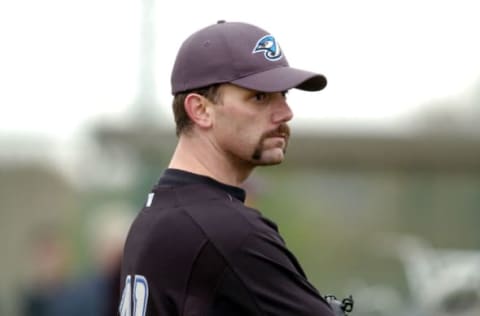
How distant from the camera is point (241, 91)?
4219 millimetres

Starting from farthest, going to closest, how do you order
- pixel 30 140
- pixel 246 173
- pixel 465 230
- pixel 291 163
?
1. pixel 30 140
2. pixel 291 163
3. pixel 465 230
4. pixel 246 173

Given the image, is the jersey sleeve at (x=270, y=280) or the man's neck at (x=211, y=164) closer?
the jersey sleeve at (x=270, y=280)

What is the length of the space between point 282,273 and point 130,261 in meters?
0.53

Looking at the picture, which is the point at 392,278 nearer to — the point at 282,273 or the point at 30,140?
the point at 282,273

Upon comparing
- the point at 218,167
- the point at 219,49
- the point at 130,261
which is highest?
the point at 219,49

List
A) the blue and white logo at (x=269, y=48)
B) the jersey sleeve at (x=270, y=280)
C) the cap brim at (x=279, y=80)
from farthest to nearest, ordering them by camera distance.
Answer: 1. the blue and white logo at (x=269, y=48)
2. the cap brim at (x=279, y=80)
3. the jersey sleeve at (x=270, y=280)

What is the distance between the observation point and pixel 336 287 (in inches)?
521

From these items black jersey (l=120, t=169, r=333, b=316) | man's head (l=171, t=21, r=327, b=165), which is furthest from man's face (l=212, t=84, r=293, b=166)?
black jersey (l=120, t=169, r=333, b=316)

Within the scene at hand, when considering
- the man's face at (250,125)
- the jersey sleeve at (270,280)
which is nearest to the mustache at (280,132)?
the man's face at (250,125)

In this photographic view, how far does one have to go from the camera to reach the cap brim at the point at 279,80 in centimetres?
418

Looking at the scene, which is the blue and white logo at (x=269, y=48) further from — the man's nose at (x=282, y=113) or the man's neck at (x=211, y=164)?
the man's neck at (x=211, y=164)

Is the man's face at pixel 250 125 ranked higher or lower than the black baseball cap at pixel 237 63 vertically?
lower

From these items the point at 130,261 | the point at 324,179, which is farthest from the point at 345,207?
the point at 130,261

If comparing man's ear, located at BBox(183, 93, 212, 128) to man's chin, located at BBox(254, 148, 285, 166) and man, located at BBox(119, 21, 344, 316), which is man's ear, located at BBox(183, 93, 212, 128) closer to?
man, located at BBox(119, 21, 344, 316)
